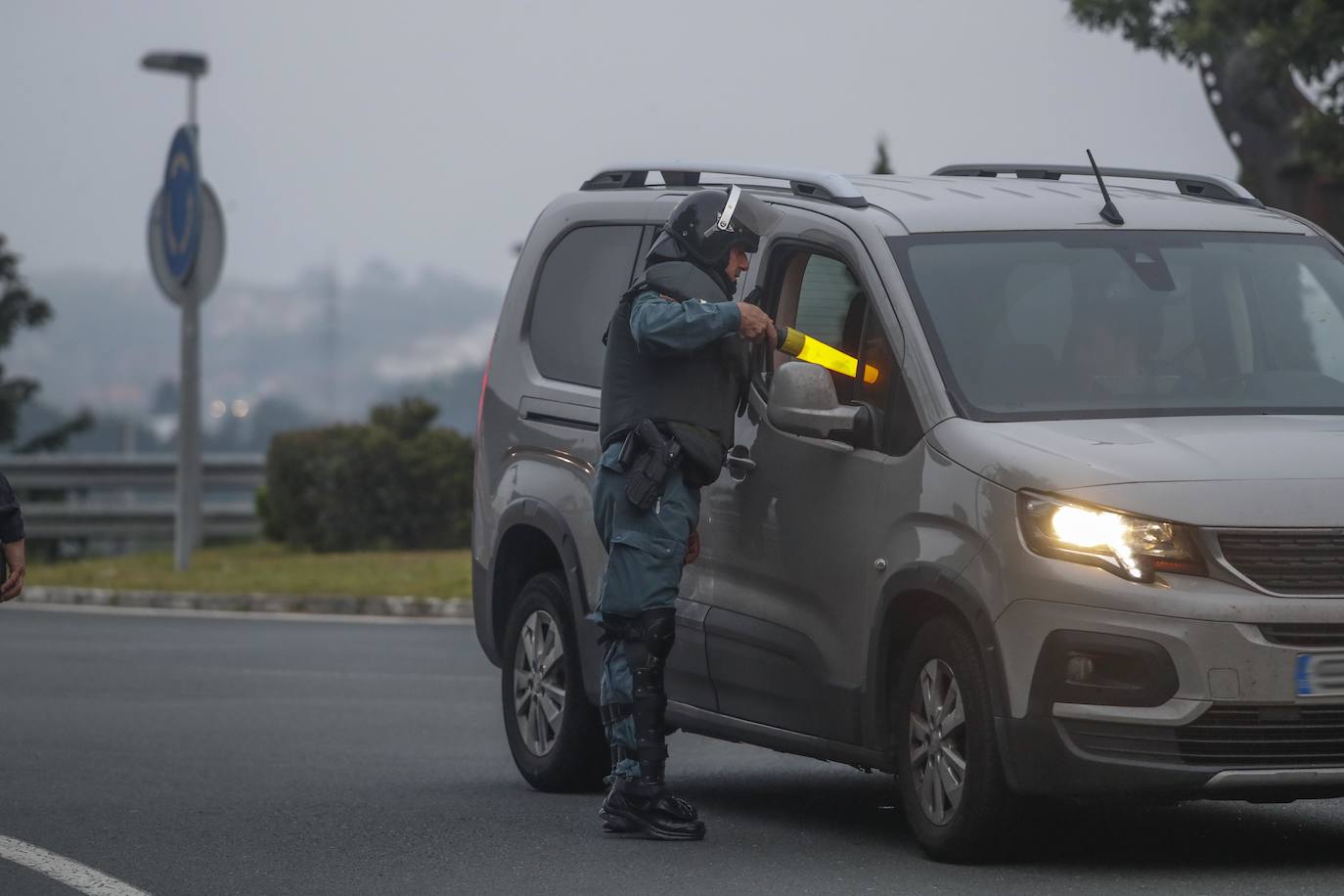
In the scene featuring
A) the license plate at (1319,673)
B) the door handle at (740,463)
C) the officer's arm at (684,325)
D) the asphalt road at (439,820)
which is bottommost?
the asphalt road at (439,820)

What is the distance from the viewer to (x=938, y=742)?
22.0ft

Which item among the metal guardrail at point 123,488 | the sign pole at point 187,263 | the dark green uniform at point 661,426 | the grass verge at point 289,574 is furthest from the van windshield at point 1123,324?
the metal guardrail at point 123,488

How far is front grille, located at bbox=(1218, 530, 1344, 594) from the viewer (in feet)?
20.3

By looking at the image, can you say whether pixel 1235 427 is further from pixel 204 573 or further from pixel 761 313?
pixel 204 573

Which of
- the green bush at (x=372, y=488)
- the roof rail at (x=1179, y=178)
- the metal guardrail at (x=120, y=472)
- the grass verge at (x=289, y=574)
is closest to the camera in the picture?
the roof rail at (x=1179, y=178)

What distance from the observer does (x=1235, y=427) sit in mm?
6699

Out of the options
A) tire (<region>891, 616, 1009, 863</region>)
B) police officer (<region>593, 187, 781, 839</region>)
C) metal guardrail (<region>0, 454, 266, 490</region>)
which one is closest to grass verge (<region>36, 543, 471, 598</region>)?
metal guardrail (<region>0, 454, 266, 490</region>)

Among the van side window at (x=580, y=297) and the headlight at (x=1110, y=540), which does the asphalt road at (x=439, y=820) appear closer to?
the headlight at (x=1110, y=540)

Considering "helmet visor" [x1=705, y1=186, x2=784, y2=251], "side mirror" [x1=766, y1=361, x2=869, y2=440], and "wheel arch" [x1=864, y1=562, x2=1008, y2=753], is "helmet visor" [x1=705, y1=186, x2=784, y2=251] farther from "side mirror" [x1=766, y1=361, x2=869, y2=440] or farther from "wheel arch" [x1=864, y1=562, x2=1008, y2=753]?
"wheel arch" [x1=864, y1=562, x2=1008, y2=753]

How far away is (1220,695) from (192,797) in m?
3.78

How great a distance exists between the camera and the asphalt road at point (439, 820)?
6.62 meters

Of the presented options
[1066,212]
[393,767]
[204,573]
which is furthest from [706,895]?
[204,573]

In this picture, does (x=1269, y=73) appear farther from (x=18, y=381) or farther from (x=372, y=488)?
(x=18, y=381)

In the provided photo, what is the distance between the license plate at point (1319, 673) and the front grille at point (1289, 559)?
161 mm
